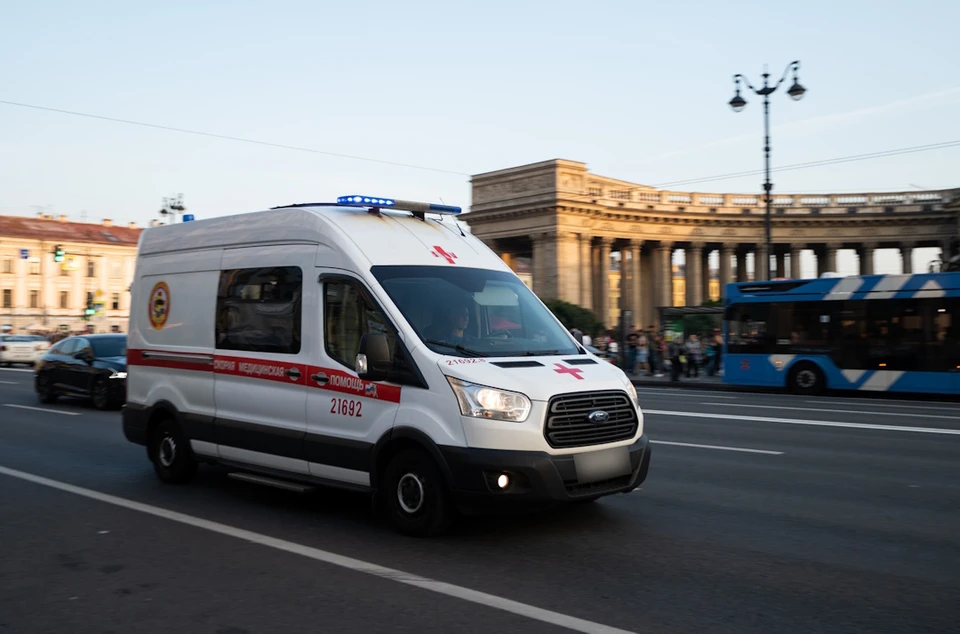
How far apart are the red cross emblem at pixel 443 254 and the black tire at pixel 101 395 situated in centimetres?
1221

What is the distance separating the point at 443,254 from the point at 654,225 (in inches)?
2377

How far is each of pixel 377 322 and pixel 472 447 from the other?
1363mm

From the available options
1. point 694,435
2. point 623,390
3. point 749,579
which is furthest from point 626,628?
point 694,435

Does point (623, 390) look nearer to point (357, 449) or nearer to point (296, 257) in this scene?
point (357, 449)

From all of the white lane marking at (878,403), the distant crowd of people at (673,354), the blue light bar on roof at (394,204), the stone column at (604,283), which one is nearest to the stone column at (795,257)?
the stone column at (604,283)

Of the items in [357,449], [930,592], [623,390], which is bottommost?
[930,592]

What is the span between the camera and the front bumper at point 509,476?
20.9ft

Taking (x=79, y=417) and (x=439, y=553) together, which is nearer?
(x=439, y=553)

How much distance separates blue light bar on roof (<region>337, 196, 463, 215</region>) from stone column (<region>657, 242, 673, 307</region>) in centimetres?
6135

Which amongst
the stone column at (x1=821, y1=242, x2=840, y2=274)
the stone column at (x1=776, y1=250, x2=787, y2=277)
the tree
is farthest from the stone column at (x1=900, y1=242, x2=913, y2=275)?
the tree

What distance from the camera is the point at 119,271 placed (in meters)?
97.9

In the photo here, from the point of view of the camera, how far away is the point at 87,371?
1828 centimetres

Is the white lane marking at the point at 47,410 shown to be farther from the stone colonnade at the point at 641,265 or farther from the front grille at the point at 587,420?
the stone colonnade at the point at 641,265

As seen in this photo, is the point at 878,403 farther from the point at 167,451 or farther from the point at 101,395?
the point at 101,395
